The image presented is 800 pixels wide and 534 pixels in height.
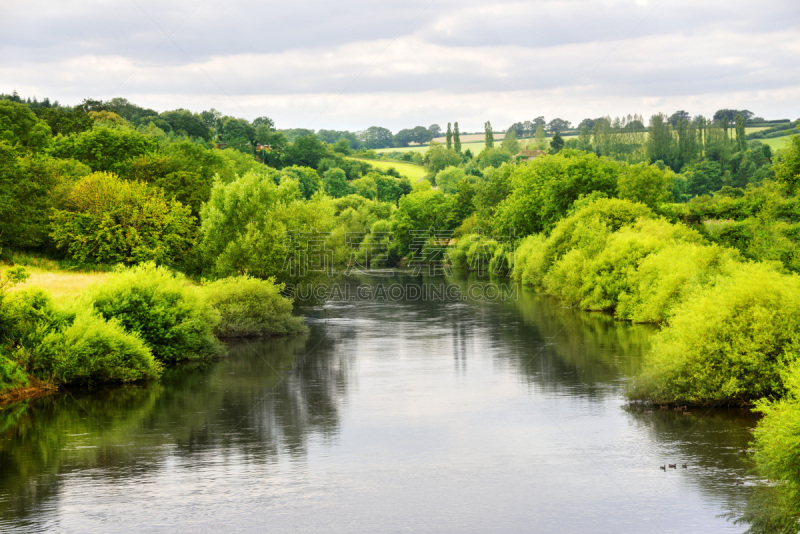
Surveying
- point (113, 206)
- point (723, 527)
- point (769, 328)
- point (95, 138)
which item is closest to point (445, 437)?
point (723, 527)

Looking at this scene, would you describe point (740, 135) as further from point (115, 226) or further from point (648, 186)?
point (115, 226)

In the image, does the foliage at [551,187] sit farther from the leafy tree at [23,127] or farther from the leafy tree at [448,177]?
the leafy tree at [448,177]

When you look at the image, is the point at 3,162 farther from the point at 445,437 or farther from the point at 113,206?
the point at 445,437

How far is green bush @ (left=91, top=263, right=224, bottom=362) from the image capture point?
36344 millimetres

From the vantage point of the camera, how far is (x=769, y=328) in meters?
26.5

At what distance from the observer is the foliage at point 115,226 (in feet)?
183

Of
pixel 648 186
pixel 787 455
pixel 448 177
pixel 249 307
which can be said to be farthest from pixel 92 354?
pixel 448 177

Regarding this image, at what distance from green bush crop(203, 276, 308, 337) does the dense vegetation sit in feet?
0.37

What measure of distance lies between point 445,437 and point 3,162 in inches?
1725

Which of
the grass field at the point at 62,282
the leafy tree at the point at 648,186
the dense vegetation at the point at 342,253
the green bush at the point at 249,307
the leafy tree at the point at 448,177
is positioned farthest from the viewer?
the leafy tree at the point at 448,177

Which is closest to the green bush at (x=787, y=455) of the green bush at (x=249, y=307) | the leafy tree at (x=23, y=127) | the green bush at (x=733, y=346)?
the green bush at (x=733, y=346)

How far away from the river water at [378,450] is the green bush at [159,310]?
1746mm

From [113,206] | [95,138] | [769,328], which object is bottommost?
[769,328]

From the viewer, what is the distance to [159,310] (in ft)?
120
